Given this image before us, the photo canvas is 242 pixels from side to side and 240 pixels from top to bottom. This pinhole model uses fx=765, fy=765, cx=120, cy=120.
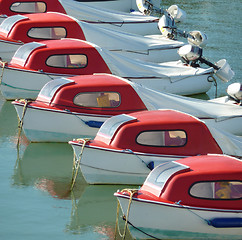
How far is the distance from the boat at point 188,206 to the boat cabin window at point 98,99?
514 cm

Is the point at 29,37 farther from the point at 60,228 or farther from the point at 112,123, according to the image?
the point at 60,228

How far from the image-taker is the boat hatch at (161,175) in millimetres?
12328

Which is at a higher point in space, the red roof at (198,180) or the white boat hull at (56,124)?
the red roof at (198,180)

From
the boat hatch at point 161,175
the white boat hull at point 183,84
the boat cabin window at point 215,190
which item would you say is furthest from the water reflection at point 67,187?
the white boat hull at point 183,84

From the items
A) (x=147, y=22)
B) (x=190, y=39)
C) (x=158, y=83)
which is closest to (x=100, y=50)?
(x=158, y=83)

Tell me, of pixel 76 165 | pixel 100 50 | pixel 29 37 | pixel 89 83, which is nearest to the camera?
pixel 76 165

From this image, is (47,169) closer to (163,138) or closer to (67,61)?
(163,138)

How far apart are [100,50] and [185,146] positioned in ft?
20.0

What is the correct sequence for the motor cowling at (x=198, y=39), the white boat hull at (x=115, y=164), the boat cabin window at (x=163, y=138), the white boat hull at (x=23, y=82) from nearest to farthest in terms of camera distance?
the white boat hull at (x=115, y=164) < the boat cabin window at (x=163, y=138) < the white boat hull at (x=23, y=82) < the motor cowling at (x=198, y=39)

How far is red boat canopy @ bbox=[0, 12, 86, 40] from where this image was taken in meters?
22.4

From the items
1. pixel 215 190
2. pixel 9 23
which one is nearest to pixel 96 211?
pixel 215 190

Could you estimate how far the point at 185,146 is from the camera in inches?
581

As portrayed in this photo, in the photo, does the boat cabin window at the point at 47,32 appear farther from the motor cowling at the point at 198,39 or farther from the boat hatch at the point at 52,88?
the boat hatch at the point at 52,88

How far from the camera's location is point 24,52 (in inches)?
795
